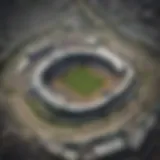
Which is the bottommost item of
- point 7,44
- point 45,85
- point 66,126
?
point 66,126

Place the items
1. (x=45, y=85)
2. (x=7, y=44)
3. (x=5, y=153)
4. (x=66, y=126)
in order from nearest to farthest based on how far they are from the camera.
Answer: (x=5, y=153) < (x=66, y=126) < (x=45, y=85) < (x=7, y=44)

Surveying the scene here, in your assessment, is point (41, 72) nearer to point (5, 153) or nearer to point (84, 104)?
point (84, 104)

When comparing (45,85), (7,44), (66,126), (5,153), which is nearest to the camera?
(5,153)

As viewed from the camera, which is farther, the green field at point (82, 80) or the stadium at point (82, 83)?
the green field at point (82, 80)

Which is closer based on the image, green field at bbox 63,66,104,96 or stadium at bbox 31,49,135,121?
stadium at bbox 31,49,135,121

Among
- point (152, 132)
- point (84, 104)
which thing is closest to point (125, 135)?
point (152, 132)
